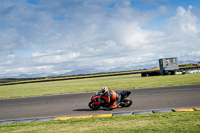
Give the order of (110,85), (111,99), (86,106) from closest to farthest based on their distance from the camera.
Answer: (111,99) → (86,106) → (110,85)

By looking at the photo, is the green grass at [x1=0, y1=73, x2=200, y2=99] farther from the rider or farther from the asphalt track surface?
A: the rider

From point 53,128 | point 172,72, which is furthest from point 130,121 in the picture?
point 172,72

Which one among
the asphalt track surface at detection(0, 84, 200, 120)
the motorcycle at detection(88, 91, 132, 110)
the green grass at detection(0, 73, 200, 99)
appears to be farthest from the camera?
the green grass at detection(0, 73, 200, 99)

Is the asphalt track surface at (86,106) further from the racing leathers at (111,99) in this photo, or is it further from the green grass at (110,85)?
the green grass at (110,85)

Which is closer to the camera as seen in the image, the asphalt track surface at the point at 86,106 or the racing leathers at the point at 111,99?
the asphalt track surface at the point at 86,106

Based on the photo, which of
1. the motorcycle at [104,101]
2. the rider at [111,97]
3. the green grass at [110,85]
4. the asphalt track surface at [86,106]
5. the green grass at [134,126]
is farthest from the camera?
the green grass at [110,85]

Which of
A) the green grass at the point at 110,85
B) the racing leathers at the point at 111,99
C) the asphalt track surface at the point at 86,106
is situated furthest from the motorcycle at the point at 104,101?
the green grass at the point at 110,85

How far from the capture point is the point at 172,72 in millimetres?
36281

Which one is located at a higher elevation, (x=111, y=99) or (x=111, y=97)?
(x=111, y=97)

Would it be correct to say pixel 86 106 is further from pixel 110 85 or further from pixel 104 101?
pixel 110 85

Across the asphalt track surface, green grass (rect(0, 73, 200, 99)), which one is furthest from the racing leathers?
green grass (rect(0, 73, 200, 99))

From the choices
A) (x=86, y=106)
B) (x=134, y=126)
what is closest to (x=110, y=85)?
(x=86, y=106)

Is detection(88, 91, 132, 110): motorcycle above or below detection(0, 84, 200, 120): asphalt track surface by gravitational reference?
above

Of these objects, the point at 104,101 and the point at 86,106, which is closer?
the point at 104,101
